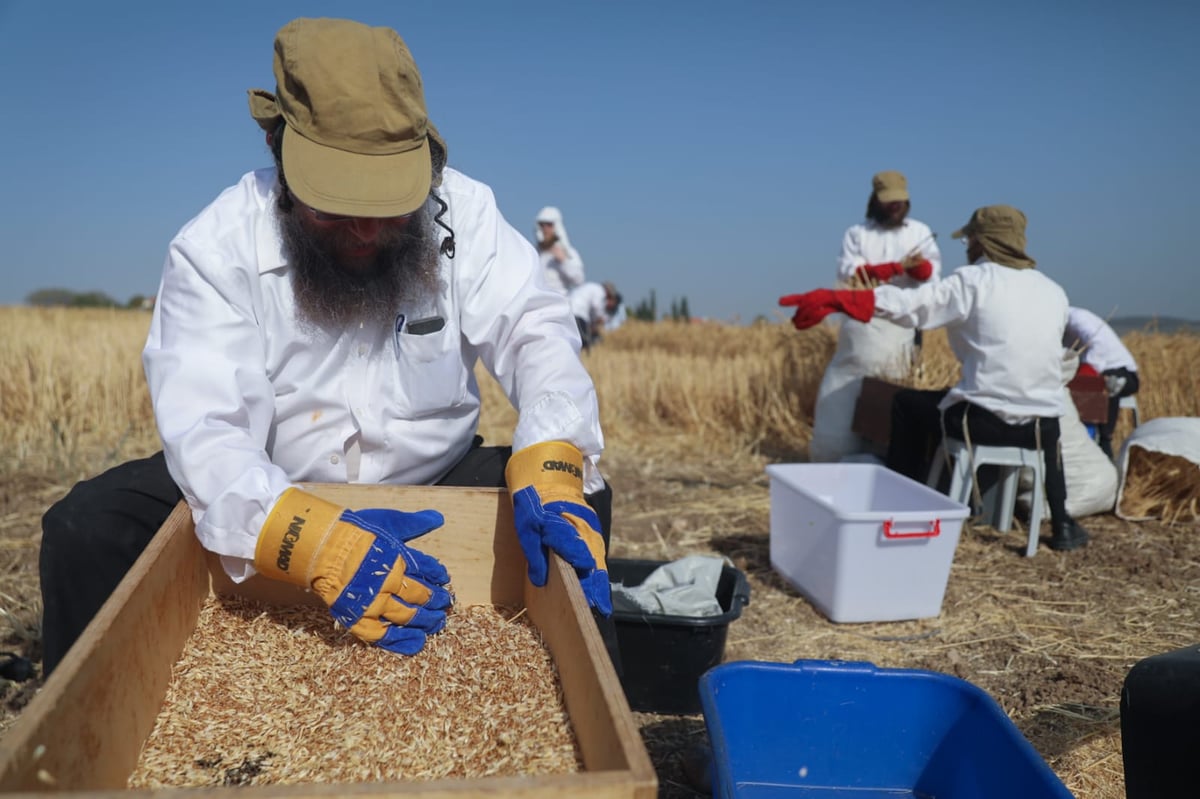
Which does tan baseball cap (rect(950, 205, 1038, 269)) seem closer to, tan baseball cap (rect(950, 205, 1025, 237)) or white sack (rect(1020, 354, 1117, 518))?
tan baseball cap (rect(950, 205, 1025, 237))

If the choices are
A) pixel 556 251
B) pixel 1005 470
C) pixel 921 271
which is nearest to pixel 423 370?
pixel 1005 470

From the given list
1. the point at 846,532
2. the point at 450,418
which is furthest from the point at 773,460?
the point at 450,418

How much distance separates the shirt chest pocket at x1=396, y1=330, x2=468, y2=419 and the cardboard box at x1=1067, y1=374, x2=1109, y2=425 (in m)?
4.43

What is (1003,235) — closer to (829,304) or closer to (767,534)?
(829,304)

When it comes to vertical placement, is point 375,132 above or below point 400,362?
above

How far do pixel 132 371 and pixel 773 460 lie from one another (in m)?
5.43

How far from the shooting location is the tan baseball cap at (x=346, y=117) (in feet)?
6.26

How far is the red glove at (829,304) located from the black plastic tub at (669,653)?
7.17 feet

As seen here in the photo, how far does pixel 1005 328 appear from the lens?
430 cm

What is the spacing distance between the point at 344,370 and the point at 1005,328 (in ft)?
11.2

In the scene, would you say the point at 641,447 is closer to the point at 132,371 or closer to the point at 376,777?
the point at 132,371

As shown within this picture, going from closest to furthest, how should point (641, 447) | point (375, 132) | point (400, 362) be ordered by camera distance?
point (375, 132), point (400, 362), point (641, 447)

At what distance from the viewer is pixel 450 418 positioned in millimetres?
2471

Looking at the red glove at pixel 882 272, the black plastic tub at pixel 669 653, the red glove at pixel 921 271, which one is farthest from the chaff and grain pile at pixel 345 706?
the red glove at pixel 921 271
